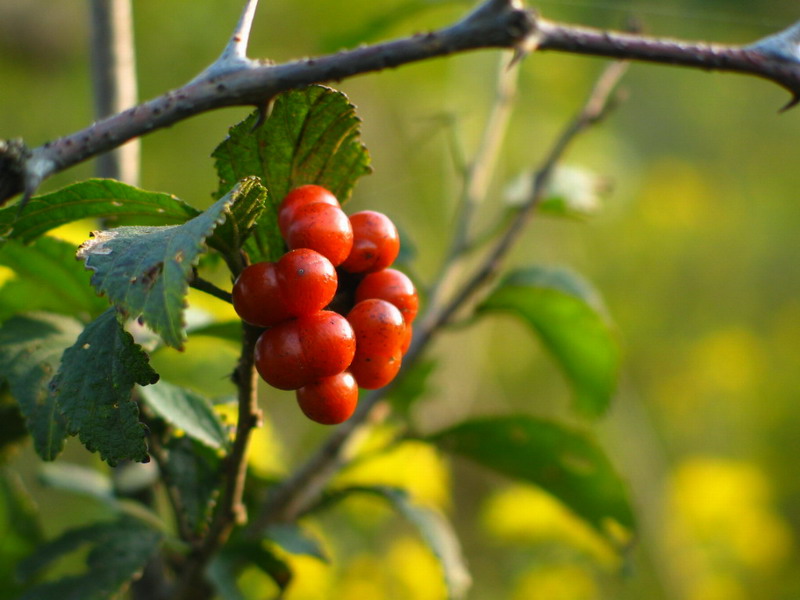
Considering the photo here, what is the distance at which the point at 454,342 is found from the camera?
4.79 feet

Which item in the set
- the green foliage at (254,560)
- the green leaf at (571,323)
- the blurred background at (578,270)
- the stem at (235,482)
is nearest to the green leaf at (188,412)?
the stem at (235,482)

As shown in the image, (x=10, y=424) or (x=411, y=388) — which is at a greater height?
(x=10, y=424)

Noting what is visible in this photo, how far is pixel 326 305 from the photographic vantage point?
39cm

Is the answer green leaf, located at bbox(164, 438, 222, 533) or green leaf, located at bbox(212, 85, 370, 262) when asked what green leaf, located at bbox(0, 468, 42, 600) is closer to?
green leaf, located at bbox(164, 438, 222, 533)

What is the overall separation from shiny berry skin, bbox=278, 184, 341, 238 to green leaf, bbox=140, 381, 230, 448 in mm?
157

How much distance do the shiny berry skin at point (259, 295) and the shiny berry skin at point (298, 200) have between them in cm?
4

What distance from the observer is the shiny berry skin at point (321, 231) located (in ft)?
1.22

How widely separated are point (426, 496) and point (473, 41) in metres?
0.95

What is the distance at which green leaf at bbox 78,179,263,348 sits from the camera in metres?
0.30

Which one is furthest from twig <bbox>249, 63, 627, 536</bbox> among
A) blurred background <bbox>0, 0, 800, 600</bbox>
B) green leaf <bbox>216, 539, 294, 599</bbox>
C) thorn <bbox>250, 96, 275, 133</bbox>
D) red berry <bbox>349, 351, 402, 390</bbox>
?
thorn <bbox>250, 96, 275, 133</bbox>

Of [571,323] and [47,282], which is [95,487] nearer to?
[47,282]

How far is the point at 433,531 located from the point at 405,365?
0.49 feet

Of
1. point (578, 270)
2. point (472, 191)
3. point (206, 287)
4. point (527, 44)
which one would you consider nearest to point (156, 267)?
point (206, 287)

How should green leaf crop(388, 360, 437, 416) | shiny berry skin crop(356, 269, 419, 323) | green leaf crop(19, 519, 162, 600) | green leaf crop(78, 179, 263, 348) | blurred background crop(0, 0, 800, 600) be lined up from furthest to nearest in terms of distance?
blurred background crop(0, 0, 800, 600) < green leaf crop(388, 360, 437, 416) < green leaf crop(19, 519, 162, 600) < shiny berry skin crop(356, 269, 419, 323) < green leaf crop(78, 179, 263, 348)
